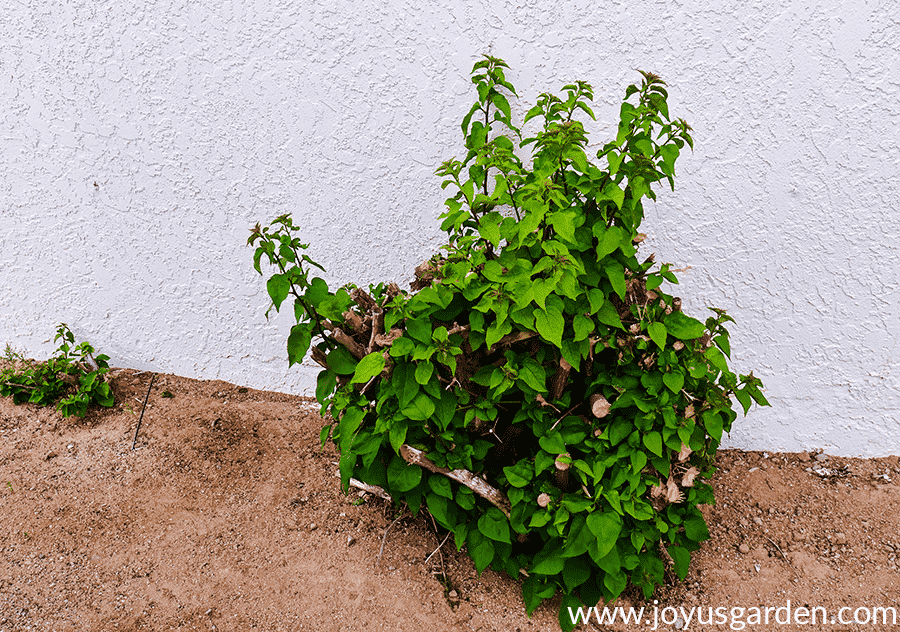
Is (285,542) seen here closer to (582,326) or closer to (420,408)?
(420,408)

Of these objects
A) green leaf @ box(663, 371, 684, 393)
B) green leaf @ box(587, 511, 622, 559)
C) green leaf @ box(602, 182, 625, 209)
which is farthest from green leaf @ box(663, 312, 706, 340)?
green leaf @ box(587, 511, 622, 559)

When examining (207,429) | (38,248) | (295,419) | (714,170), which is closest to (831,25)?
(714,170)

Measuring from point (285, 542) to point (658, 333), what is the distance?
160cm

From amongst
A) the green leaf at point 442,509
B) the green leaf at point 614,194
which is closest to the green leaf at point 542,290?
the green leaf at point 614,194

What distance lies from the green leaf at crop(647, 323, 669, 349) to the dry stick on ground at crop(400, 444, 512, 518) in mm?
731

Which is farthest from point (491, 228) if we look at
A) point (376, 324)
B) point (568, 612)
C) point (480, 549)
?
point (568, 612)

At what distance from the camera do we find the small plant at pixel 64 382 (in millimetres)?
2939

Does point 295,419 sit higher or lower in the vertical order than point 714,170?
lower

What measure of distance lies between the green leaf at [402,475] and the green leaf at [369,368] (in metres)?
0.37

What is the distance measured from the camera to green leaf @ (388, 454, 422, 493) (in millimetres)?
1904

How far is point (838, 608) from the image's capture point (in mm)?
2029

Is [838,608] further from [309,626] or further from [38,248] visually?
[38,248]

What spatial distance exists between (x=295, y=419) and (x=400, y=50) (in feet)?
6.01

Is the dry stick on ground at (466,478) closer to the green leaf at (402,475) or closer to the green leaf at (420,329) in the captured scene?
the green leaf at (402,475)
